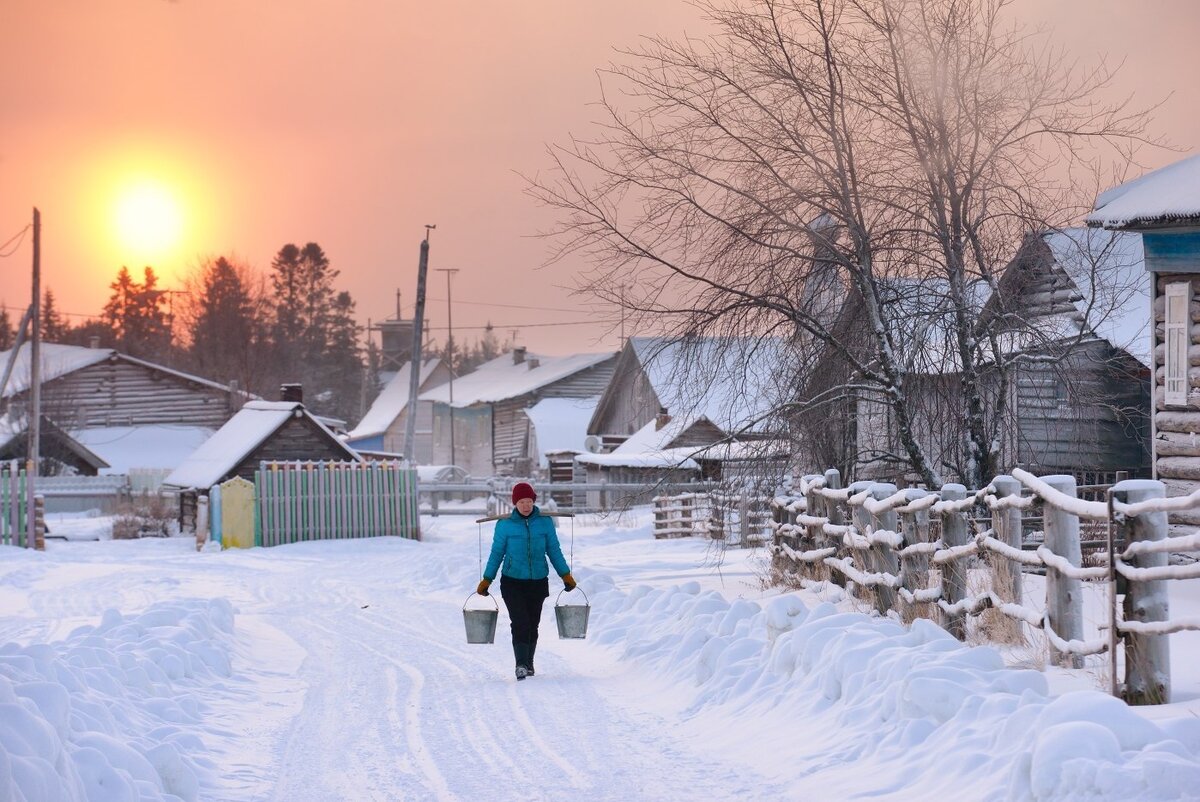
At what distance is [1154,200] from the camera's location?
13.8m

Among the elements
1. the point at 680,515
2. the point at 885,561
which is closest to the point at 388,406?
the point at 680,515

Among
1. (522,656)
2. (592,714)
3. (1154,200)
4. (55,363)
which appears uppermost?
A: (55,363)

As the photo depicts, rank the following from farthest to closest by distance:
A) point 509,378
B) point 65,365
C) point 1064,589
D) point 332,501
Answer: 1. point 509,378
2. point 65,365
3. point 332,501
4. point 1064,589

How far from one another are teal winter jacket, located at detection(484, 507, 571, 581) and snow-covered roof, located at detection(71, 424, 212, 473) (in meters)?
41.5

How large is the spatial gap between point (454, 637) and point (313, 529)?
16644 millimetres

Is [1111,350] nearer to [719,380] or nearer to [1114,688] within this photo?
[719,380]

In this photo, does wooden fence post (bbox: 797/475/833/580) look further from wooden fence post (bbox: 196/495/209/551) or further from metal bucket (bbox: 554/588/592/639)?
wooden fence post (bbox: 196/495/209/551)

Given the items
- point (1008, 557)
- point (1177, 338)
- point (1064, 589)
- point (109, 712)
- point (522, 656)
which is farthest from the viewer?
point (1177, 338)

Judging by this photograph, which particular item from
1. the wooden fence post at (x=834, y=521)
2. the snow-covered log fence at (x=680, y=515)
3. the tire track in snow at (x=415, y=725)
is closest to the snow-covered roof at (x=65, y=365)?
the snow-covered log fence at (x=680, y=515)

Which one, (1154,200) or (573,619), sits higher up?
(1154,200)

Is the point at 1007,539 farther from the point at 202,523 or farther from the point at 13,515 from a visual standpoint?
the point at 13,515

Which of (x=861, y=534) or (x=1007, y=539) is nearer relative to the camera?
(x=1007, y=539)

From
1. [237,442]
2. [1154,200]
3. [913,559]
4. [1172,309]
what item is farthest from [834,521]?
[237,442]

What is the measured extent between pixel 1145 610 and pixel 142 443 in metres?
50.9
